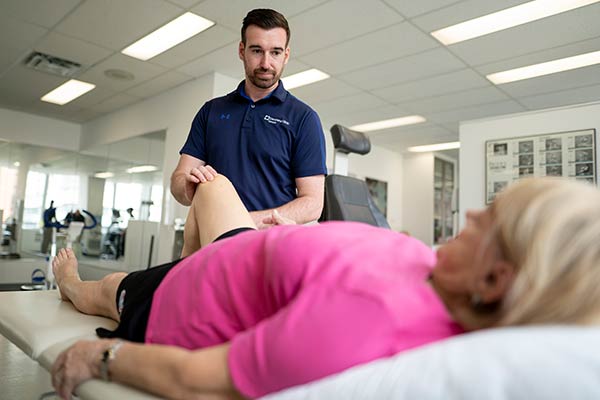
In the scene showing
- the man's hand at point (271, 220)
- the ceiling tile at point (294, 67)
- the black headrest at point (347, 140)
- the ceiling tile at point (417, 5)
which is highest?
the ceiling tile at point (417, 5)

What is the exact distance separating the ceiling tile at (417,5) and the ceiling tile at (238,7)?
1.71ft

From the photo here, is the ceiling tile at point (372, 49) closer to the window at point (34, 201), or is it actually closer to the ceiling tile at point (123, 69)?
the ceiling tile at point (123, 69)

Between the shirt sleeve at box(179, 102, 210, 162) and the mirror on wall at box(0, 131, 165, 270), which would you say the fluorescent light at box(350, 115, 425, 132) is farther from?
the shirt sleeve at box(179, 102, 210, 162)

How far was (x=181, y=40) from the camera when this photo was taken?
153 inches

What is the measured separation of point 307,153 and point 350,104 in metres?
3.68

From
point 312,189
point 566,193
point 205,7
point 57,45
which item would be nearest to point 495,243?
point 566,193

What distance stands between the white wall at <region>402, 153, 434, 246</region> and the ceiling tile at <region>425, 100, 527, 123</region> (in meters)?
2.16

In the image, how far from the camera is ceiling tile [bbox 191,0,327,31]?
10.4ft

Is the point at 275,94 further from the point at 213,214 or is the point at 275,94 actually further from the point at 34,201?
the point at 34,201

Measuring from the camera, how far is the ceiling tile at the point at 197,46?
372cm

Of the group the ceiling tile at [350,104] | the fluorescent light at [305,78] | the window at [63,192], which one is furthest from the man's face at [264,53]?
the window at [63,192]

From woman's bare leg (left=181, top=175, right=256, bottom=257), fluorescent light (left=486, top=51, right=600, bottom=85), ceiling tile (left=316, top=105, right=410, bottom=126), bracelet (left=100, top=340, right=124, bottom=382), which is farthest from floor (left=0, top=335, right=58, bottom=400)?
fluorescent light (left=486, top=51, right=600, bottom=85)

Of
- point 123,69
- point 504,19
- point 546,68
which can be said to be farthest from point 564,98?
point 123,69

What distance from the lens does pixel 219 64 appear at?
4.34 m
